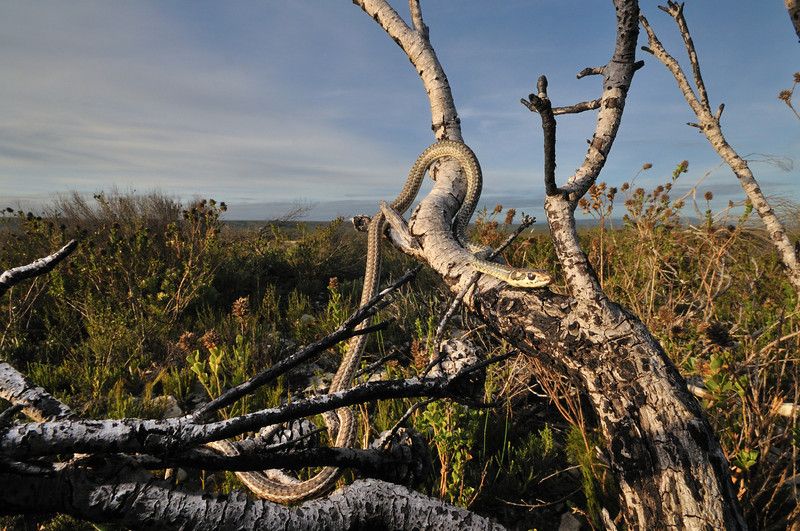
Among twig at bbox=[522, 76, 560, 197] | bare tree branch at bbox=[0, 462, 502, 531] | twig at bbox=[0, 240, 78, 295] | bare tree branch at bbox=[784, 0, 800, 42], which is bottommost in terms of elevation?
bare tree branch at bbox=[0, 462, 502, 531]

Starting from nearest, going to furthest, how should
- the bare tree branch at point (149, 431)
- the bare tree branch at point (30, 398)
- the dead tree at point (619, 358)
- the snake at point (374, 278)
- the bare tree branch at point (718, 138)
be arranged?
the bare tree branch at point (149, 431) < the bare tree branch at point (30, 398) < the dead tree at point (619, 358) < the snake at point (374, 278) < the bare tree branch at point (718, 138)

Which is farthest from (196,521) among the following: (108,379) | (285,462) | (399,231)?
(108,379)

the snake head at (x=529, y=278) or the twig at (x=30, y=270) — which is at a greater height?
the twig at (x=30, y=270)

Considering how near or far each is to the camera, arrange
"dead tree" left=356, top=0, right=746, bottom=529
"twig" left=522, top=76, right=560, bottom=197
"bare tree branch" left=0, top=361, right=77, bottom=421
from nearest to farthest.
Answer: "bare tree branch" left=0, top=361, right=77, bottom=421, "twig" left=522, top=76, right=560, bottom=197, "dead tree" left=356, top=0, right=746, bottom=529

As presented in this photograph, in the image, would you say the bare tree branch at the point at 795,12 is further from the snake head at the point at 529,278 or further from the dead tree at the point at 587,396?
the snake head at the point at 529,278

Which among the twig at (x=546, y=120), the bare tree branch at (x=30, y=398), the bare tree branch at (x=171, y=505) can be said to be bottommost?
the bare tree branch at (x=171, y=505)

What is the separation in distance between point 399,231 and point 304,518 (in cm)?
265

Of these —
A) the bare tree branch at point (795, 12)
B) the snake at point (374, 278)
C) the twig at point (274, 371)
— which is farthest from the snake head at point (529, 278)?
the bare tree branch at point (795, 12)

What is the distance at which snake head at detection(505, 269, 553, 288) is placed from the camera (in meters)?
2.37

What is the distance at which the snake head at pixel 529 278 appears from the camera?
2.37 m

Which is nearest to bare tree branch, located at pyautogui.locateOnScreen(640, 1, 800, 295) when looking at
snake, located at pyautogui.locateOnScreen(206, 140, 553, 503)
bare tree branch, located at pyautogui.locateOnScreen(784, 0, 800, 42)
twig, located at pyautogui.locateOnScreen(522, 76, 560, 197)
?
bare tree branch, located at pyautogui.locateOnScreen(784, 0, 800, 42)

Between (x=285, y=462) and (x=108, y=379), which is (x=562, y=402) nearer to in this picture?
(x=285, y=462)

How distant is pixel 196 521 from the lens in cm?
86

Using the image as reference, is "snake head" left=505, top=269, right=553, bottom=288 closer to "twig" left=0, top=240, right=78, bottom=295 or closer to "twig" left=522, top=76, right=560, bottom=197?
"twig" left=522, top=76, right=560, bottom=197
